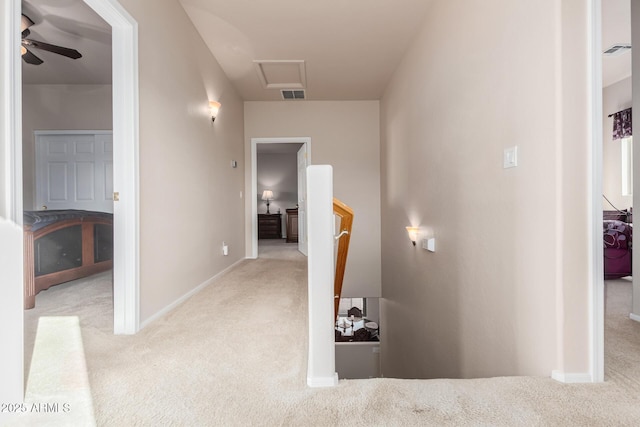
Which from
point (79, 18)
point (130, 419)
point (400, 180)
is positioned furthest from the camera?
point (400, 180)

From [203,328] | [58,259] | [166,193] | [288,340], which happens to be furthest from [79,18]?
[288,340]

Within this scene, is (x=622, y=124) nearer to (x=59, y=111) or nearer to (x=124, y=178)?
(x=124, y=178)

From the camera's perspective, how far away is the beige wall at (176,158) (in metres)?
2.28

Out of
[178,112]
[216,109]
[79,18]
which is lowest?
[178,112]

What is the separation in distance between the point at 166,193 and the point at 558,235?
2.54 m

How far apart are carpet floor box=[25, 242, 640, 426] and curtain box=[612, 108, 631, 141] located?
3722 millimetres

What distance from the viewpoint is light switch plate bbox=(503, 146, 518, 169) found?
Result: 177 centimetres

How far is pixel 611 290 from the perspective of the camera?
10.9ft

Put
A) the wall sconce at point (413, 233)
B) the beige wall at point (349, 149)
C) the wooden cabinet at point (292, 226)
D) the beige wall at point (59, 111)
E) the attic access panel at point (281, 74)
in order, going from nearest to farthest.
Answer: the wall sconce at point (413, 233)
the attic access panel at point (281, 74)
the beige wall at point (59, 111)
the beige wall at point (349, 149)
the wooden cabinet at point (292, 226)

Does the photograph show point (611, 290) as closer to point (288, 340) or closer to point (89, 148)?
point (288, 340)

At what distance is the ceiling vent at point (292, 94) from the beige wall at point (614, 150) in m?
4.40

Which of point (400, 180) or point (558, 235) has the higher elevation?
point (400, 180)

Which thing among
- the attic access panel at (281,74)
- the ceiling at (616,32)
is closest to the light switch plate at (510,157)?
the ceiling at (616,32)

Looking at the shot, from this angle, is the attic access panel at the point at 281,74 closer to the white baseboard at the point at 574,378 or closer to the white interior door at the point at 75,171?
the white interior door at the point at 75,171
